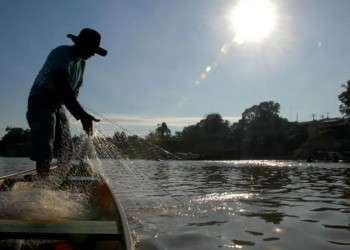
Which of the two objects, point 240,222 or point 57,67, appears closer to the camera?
point 57,67

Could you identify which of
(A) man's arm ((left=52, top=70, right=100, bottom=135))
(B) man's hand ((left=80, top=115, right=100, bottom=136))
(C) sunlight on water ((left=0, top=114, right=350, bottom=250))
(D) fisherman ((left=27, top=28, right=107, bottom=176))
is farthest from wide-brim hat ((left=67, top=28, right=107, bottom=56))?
(C) sunlight on water ((left=0, top=114, right=350, bottom=250))

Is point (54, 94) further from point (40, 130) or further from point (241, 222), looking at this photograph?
point (241, 222)

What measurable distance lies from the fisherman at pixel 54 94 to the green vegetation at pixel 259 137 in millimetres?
75457

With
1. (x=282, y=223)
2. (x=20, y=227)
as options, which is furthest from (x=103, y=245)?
(x=282, y=223)

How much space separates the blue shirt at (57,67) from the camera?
4426 mm

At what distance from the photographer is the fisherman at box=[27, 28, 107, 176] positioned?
430cm

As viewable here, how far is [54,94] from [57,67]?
595 millimetres

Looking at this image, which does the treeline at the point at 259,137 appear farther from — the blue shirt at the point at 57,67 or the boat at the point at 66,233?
the boat at the point at 66,233

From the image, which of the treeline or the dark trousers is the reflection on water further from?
the treeline

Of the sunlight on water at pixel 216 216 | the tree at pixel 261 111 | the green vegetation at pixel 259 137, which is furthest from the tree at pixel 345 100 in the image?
the sunlight on water at pixel 216 216

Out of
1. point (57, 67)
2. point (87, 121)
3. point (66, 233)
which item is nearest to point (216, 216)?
point (87, 121)

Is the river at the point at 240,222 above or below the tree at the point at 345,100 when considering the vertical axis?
below

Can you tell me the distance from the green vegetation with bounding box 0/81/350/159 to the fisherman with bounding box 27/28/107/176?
7546 cm

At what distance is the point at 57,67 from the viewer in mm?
4359
